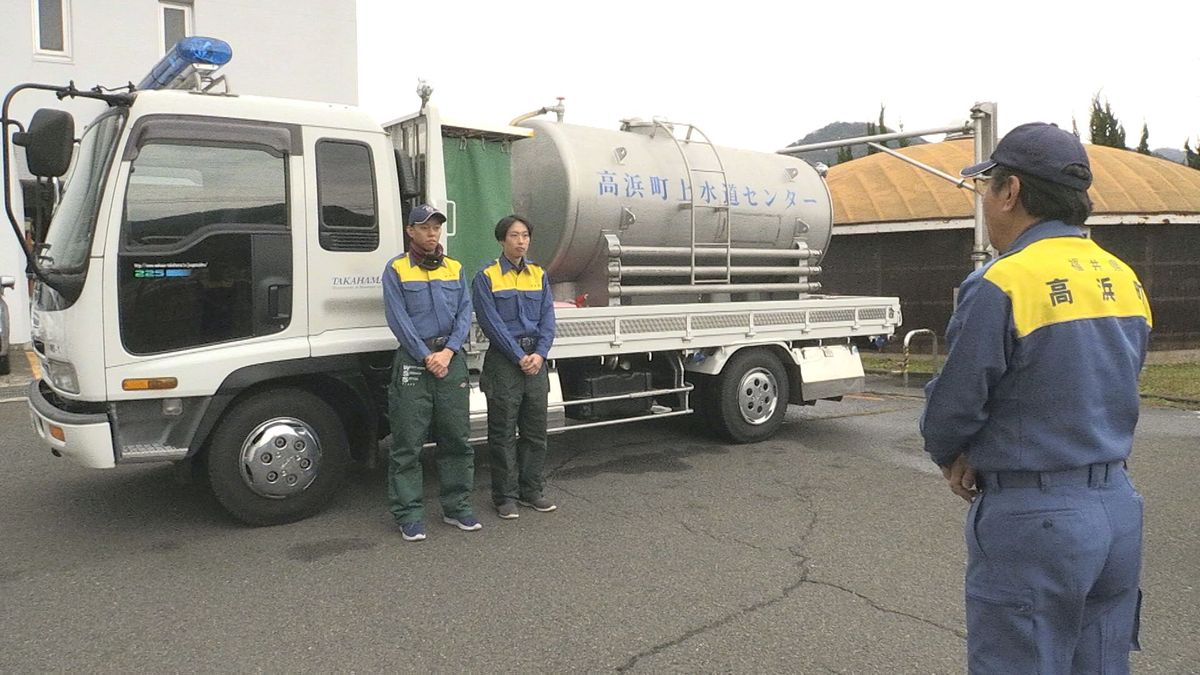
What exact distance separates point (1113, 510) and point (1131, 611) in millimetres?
325

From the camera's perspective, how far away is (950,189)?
1664 centimetres

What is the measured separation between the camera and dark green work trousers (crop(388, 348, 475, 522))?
523cm

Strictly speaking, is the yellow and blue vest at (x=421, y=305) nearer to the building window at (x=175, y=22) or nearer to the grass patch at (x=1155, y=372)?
the grass patch at (x=1155, y=372)

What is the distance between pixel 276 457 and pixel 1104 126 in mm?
34268

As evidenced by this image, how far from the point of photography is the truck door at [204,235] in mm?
4930

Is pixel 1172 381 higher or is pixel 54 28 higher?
pixel 54 28

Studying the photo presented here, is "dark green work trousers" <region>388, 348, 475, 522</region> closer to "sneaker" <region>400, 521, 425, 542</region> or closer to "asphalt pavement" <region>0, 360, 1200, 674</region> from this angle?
"sneaker" <region>400, 521, 425, 542</region>

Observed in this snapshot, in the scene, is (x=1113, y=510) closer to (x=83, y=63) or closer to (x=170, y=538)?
(x=170, y=538)

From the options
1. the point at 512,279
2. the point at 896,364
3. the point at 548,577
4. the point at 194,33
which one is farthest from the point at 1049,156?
the point at 194,33

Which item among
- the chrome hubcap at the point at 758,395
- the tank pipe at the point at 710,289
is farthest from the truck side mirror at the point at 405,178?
the chrome hubcap at the point at 758,395

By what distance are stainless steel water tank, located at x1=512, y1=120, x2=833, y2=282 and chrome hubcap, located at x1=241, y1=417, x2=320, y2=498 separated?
2.47m

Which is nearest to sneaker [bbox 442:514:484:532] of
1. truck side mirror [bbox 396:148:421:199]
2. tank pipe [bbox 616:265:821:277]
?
truck side mirror [bbox 396:148:421:199]

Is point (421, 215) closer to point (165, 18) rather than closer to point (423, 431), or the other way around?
point (423, 431)

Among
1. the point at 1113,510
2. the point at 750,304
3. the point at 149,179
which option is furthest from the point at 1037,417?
the point at 750,304
